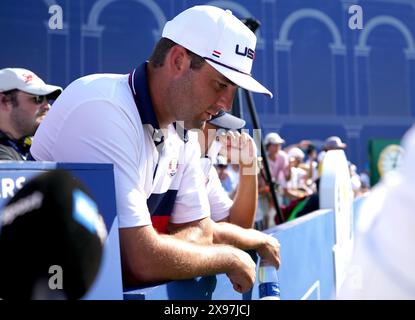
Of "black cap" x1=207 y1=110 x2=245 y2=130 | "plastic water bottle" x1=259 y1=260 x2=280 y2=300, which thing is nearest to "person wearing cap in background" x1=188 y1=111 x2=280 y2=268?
"black cap" x1=207 y1=110 x2=245 y2=130

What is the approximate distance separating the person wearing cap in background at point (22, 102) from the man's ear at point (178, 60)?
3.37 ft

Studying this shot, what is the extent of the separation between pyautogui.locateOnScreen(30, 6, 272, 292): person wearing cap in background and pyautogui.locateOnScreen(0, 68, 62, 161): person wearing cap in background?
0.98m

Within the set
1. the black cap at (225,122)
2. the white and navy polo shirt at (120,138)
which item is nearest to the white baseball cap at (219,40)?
the white and navy polo shirt at (120,138)

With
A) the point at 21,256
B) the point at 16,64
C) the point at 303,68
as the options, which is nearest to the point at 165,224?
the point at 21,256

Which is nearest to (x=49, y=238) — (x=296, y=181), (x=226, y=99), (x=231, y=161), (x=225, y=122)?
(x=226, y=99)

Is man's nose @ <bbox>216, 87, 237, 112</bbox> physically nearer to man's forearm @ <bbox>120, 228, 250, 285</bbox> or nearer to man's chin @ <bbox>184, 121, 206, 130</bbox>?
man's chin @ <bbox>184, 121, 206, 130</bbox>

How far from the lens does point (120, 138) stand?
1.88m

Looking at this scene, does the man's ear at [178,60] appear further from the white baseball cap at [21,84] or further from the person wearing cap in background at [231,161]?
the white baseball cap at [21,84]

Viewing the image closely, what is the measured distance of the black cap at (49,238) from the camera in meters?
1.21

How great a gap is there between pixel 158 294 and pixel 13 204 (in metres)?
0.61

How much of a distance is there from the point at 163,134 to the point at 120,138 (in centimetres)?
28

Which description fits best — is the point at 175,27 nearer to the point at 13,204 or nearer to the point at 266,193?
the point at 13,204

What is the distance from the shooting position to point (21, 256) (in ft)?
4.31

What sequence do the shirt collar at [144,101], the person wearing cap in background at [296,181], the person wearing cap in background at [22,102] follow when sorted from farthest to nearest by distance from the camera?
1. the person wearing cap in background at [296,181]
2. the person wearing cap in background at [22,102]
3. the shirt collar at [144,101]
